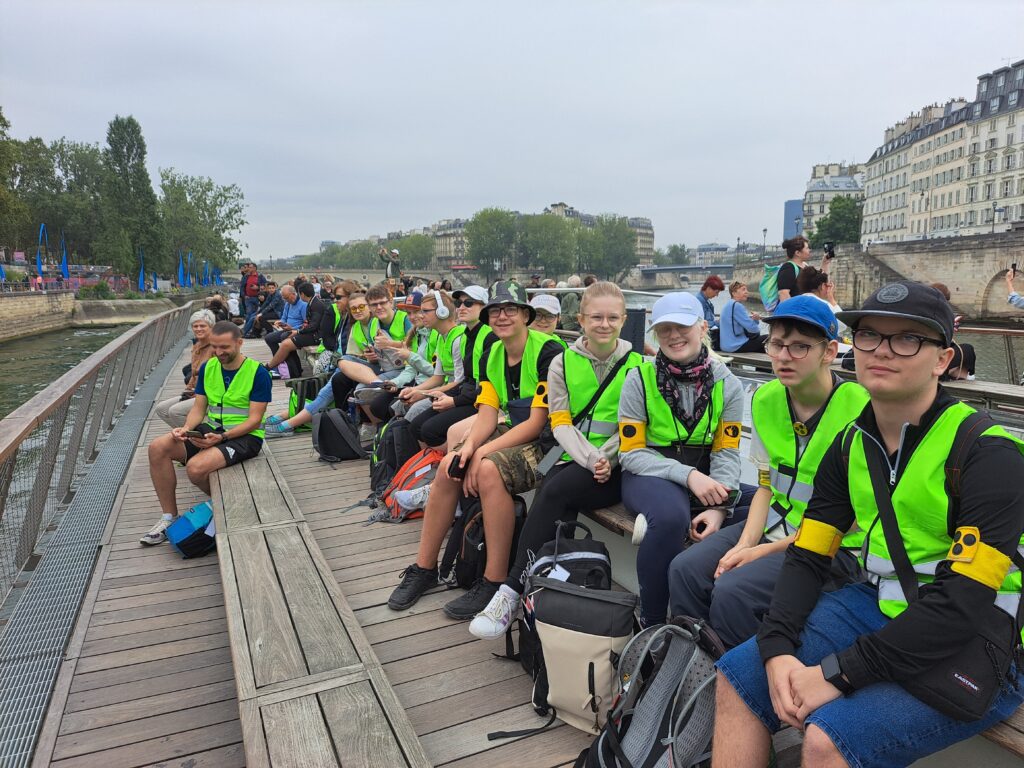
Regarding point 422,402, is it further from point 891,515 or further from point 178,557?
point 891,515

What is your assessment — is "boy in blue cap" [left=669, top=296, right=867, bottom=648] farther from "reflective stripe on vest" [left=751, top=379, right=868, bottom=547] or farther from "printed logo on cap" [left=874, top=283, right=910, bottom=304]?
"printed logo on cap" [left=874, top=283, right=910, bottom=304]

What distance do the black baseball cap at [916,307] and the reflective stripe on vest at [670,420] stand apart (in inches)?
46.0

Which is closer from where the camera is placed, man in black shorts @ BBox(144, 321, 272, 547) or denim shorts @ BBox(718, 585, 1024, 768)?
denim shorts @ BBox(718, 585, 1024, 768)

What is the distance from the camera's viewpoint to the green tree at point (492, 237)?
10306 cm

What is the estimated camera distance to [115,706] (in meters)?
2.59

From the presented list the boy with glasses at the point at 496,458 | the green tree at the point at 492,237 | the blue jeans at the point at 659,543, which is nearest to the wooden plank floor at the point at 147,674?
the boy with glasses at the point at 496,458

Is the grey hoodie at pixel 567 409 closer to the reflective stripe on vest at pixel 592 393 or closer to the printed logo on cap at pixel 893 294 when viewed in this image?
the reflective stripe on vest at pixel 592 393

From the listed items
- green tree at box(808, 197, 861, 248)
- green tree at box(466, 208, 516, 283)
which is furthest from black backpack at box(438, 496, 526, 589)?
green tree at box(466, 208, 516, 283)

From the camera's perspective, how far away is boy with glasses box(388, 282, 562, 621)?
307cm

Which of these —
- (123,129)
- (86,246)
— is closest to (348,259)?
(86,246)

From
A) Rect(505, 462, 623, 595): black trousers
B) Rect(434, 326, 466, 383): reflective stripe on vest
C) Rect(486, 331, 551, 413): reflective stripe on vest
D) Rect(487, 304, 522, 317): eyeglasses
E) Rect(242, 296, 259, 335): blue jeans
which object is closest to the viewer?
Rect(505, 462, 623, 595): black trousers

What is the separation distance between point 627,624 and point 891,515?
3.01 ft

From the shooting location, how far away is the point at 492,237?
339 ft

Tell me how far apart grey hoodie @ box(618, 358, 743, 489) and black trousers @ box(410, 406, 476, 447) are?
5.95 ft
